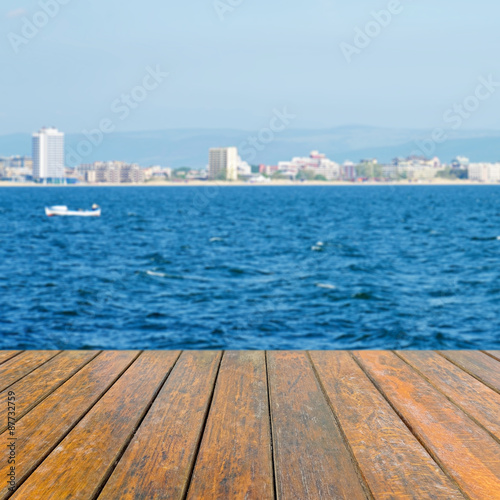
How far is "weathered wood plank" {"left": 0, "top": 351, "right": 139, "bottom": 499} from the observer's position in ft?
6.81

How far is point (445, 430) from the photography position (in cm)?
234

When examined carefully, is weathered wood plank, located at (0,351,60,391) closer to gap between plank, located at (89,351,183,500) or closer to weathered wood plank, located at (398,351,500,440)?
gap between plank, located at (89,351,183,500)

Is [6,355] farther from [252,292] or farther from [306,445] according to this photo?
[252,292]

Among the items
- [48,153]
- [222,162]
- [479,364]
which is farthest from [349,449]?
[48,153]

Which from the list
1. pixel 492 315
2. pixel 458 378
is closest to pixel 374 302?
pixel 492 315

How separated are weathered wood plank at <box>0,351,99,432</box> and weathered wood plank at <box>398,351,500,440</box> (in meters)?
1.83

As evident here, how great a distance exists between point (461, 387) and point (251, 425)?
1.13 meters

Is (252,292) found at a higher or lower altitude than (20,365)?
lower

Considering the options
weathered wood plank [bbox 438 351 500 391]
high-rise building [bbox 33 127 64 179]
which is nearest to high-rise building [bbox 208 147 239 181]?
high-rise building [bbox 33 127 64 179]

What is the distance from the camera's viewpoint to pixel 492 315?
12.0 meters

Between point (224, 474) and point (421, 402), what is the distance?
1097 millimetres

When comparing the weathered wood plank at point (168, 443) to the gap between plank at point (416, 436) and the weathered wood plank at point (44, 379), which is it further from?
the gap between plank at point (416, 436)

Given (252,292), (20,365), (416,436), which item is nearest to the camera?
(416,436)

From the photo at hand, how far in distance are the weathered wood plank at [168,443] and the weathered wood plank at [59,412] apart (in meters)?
0.29
